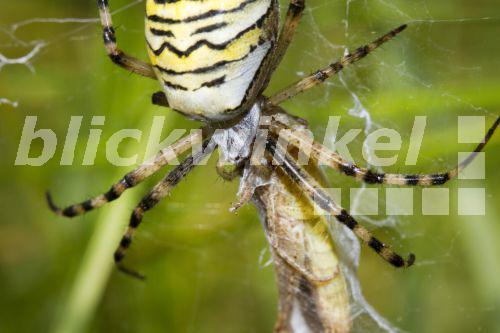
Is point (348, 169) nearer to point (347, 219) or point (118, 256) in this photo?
point (347, 219)

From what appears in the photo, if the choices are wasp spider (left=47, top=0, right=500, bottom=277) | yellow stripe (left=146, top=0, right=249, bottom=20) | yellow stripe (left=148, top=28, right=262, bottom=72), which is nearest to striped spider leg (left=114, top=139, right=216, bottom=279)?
wasp spider (left=47, top=0, right=500, bottom=277)

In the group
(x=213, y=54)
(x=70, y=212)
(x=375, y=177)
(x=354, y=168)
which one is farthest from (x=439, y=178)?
(x=70, y=212)

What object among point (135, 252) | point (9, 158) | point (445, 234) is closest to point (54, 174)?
point (9, 158)

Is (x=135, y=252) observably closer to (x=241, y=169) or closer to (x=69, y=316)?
(x=69, y=316)

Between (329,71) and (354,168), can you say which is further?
(354,168)

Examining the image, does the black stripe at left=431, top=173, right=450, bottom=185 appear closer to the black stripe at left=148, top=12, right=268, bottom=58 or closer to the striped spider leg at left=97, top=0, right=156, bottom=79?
the black stripe at left=148, top=12, right=268, bottom=58
